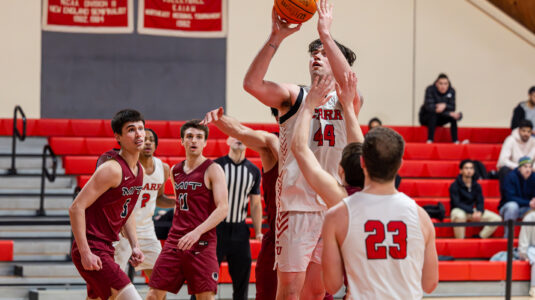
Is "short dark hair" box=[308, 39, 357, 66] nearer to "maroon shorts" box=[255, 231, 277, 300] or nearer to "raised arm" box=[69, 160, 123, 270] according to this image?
"maroon shorts" box=[255, 231, 277, 300]

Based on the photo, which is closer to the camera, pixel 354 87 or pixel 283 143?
pixel 354 87

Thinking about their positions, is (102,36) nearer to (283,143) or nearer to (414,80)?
(414,80)

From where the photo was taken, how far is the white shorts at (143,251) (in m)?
6.34

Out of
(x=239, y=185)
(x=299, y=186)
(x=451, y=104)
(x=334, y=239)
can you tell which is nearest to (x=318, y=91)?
(x=299, y=186)

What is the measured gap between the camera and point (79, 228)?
4.36 m

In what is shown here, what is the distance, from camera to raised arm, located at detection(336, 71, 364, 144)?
3.70 metres

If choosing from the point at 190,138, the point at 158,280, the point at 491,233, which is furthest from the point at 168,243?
the point at 491,233

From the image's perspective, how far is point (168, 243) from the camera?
18.1 feet

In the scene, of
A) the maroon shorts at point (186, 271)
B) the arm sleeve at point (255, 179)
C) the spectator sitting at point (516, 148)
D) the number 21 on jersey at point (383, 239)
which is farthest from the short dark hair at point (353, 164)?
the spectator sitting at point (516, 148)

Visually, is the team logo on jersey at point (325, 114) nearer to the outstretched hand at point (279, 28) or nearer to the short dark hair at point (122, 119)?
the outstretched hand at point (279, 28)

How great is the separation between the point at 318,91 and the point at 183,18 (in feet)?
29.6

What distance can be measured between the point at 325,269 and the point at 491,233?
23.9ft

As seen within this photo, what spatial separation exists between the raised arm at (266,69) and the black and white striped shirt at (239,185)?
314 cm

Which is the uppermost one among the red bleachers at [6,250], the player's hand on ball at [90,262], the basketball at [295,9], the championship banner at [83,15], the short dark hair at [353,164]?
the championship banner at [83,15]
